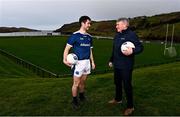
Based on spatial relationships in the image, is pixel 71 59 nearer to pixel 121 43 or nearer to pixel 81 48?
pixel 81 48

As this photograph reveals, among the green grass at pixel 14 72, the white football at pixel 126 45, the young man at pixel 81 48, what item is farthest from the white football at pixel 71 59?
the green grass at pixel 14 72

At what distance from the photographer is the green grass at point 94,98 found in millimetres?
14414

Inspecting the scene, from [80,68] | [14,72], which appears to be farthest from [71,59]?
[14,72]

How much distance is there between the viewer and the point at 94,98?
618 inches

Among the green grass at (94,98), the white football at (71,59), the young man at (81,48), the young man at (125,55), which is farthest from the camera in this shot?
the green grass at (94,98)

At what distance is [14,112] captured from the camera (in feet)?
48.5

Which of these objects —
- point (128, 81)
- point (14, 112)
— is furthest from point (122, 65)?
point (14, 112)

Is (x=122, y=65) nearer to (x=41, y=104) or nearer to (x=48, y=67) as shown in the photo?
(x=41, y=104)

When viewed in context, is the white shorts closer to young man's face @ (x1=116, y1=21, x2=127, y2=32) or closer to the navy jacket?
the navy jacket

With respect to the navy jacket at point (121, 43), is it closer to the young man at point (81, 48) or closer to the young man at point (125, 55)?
the young man at point (125, 55)

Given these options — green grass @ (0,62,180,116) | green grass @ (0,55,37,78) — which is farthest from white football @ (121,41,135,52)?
green grass @ (0,55,37,78)

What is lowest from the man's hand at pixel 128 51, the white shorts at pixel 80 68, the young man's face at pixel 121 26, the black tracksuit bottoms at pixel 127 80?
the black tracksuit bottoms at pixel 127 80

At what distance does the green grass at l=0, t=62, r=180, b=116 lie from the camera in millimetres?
14414

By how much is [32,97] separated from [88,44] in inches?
152
